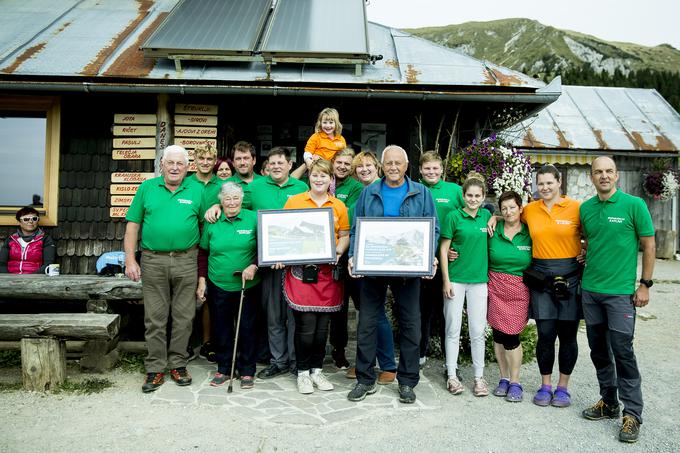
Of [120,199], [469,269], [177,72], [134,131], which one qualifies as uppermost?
[177,72]

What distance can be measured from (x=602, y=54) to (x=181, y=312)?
79968 millimetres

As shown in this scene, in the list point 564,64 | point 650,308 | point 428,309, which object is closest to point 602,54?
point 564,64

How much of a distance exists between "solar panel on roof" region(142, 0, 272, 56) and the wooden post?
3.79m

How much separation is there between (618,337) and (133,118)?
6.13 m

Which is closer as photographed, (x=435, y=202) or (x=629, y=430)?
(x=629, y=430)

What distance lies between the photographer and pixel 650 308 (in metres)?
8.55

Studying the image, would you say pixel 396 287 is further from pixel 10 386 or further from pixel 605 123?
pixel 605 123

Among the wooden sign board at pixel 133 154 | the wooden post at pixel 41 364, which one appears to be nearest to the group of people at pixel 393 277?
the wooden post at pixel 41 364

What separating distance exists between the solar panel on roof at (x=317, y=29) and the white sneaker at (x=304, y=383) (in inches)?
159

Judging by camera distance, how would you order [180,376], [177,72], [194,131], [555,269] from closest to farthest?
[555,269] < [180,376] < [177,72] < [194,131]

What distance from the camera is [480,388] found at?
14.1 ft

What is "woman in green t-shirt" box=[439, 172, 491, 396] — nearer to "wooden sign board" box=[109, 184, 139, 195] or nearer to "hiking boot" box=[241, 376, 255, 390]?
"hiking boot" box=[241, 376, 255, 390]

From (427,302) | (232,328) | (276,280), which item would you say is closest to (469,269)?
(427,302)

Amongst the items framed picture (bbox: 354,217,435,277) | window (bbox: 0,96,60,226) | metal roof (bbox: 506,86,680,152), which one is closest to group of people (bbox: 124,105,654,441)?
framed picture (bbox: 354,217,435,277)
